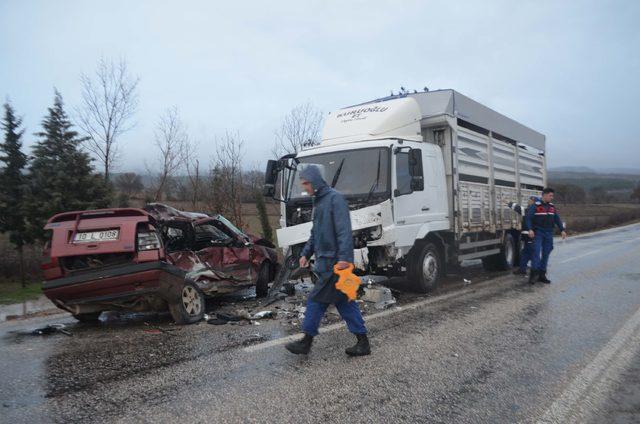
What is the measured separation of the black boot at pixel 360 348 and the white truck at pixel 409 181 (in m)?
2.52

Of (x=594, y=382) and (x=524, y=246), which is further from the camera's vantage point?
(x=524, y=246)

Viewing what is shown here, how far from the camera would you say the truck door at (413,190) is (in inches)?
296

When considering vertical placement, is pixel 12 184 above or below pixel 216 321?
above

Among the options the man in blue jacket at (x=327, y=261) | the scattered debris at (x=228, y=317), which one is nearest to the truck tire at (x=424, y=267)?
the scattered debris at (x=228, y=317)

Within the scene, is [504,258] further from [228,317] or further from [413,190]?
[228,317]

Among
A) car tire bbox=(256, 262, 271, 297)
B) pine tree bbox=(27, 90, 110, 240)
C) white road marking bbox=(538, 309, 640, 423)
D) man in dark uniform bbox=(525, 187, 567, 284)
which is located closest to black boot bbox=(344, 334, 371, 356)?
white road marking bbox=(538, 309, 640, 423)

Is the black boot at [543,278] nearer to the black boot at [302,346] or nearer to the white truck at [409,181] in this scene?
the white truck at [409,181]

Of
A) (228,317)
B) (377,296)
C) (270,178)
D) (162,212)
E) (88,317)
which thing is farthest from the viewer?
(270,178)

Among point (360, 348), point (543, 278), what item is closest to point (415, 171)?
point (360, 348)

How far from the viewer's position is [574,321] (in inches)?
247

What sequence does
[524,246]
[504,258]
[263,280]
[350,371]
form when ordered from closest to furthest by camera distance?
1. [350,371]
2. [263,280]
3. [524,246]
4. [504,258]

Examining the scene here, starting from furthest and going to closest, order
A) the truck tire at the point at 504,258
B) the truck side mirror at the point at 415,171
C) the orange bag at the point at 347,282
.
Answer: the truck tire at the point at 504,258 → the truck side mirror at the point at 415,171 → the orange bag at the point at 347,282

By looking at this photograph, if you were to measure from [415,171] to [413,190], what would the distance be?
31 centimetres

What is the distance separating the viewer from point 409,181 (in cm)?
759
